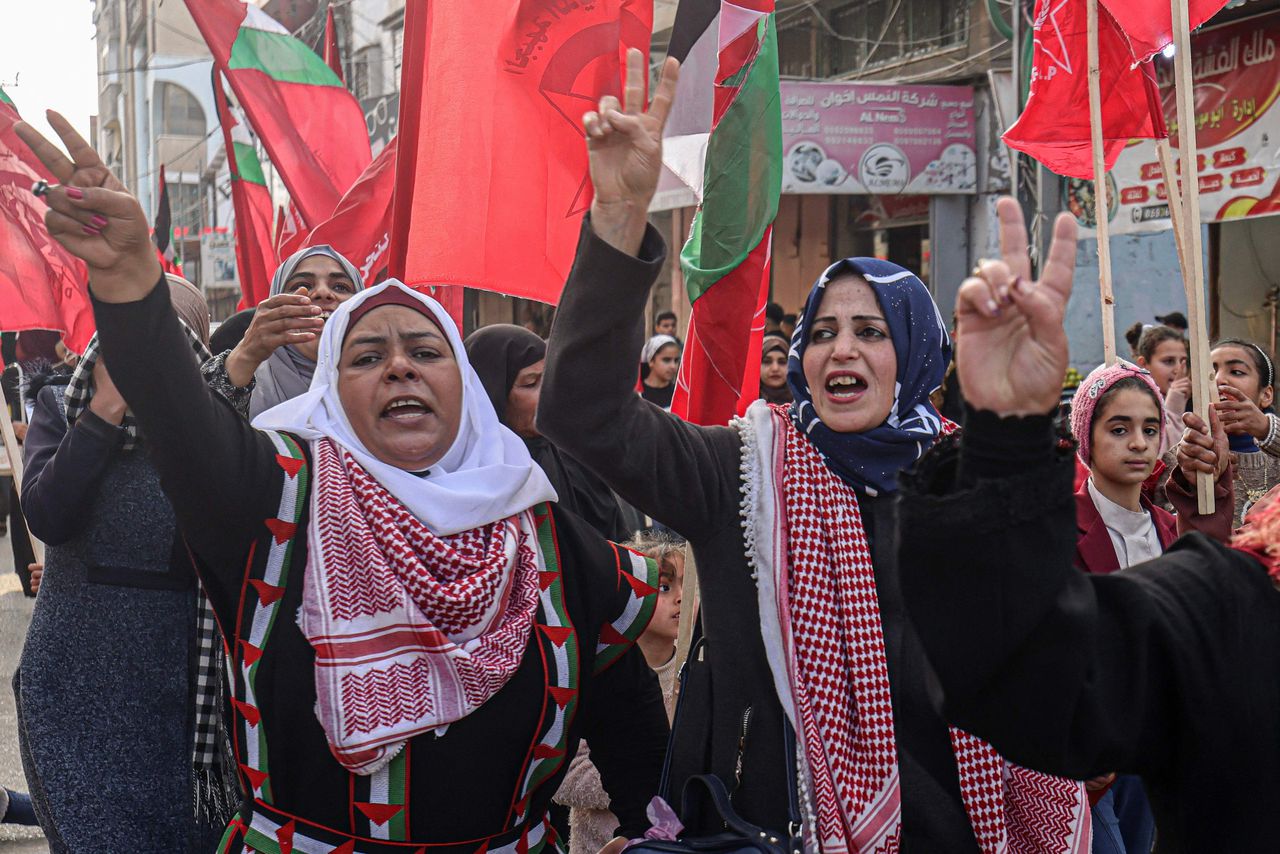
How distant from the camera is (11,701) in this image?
5.88 m

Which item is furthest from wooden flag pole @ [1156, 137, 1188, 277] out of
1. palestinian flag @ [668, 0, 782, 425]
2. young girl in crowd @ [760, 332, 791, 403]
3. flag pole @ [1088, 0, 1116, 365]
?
young girl in crowd @ [760, 332, 791, 403]

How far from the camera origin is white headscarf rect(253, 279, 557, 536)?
224cm

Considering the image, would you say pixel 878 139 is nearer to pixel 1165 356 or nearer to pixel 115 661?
pixel 1165 356

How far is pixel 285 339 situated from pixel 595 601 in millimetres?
836

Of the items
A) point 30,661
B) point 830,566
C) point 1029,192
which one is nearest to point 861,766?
point 830,566

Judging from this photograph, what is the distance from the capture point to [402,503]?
2.23 m

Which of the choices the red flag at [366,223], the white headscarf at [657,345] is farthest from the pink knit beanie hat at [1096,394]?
the white headscarf at [657,345]

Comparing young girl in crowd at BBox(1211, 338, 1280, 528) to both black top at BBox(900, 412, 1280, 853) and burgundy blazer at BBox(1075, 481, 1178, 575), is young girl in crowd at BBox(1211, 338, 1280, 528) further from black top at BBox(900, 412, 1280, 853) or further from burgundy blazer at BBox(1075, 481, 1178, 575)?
black top at BBox(900, 412, 1280, 853)

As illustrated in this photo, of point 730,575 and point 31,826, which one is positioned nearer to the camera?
point 730,575

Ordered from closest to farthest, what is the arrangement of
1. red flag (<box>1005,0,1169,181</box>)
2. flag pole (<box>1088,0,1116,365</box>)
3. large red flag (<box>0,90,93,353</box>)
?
flag pole (<box>1088,0,1116,365</box>) < red flag (<box>1005,0,1169,181</box>) < large red flag (<box>0,90,93,353</box>)

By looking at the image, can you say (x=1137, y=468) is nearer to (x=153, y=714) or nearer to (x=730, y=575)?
(x=730, y=575)

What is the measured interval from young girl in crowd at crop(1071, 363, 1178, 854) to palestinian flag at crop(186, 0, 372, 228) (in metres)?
3.40

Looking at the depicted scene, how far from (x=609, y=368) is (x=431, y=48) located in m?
2.01

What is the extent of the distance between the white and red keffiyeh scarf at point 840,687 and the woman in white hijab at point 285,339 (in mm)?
1021
